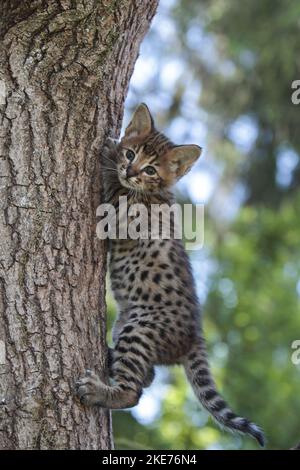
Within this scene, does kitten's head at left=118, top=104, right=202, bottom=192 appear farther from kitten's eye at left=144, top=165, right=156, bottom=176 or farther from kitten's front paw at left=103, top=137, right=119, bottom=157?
kitten's front paw at left=103, top=137, right=119, bottom=157

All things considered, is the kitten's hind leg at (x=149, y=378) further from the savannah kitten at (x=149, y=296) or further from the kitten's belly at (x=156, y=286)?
the kitten's belly at (x=156, y=286)

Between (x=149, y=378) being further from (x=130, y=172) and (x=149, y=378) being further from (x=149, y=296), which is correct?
(x=130, y=172)

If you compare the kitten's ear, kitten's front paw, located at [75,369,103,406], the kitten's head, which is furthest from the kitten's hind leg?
the kitten's ear

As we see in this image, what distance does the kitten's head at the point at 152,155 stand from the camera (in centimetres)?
752

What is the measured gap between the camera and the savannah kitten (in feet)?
21.7

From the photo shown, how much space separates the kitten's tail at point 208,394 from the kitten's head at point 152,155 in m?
1.29

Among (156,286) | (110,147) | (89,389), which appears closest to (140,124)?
(110,147)

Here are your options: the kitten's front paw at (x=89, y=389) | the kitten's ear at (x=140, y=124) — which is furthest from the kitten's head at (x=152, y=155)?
the kitten's front paw at (x=89, y=389)

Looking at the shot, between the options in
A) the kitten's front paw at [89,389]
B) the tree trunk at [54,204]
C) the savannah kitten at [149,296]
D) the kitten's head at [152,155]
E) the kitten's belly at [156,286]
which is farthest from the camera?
the kitten's head at [152,155]

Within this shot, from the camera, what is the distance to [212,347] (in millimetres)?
15797

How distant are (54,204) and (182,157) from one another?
189cm

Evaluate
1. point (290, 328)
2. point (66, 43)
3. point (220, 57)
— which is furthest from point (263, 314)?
point (66, 43)

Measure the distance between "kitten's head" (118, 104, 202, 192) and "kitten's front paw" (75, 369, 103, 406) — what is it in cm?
191

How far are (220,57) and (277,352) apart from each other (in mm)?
5021
